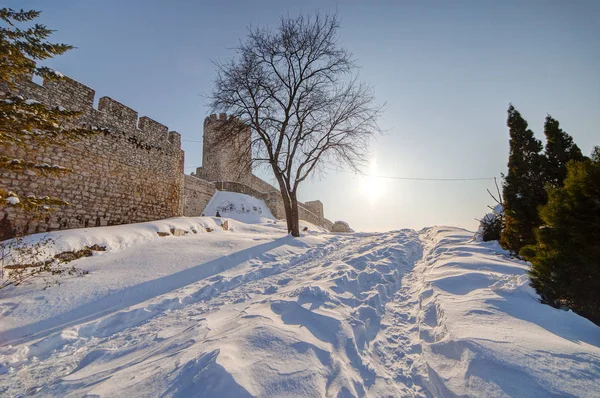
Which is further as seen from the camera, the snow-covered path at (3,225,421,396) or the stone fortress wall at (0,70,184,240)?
the stone fortress wall at (0,70,184,240)

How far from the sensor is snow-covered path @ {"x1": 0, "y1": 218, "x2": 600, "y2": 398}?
156cm

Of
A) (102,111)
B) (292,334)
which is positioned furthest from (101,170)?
(292,334)

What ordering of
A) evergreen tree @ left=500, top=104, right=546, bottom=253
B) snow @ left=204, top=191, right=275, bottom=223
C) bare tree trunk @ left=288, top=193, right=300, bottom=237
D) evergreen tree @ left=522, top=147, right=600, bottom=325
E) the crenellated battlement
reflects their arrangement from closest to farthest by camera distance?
evergreen tree @ left=522, top=147, right=600, bottom=325
evergreen tree @ left=500, top=104, right=546, bottom=253
the crenellated battlement
bare tree trunk @ left=288, top=193, right=300, bottom=237
snow @ left=204, top=191, right=275, bottom=223

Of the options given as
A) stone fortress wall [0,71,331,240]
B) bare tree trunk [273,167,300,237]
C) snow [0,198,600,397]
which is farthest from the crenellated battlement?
bare tree trunk [273,167,300,237]

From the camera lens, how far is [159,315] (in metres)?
3.01

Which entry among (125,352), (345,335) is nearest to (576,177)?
(345,335)

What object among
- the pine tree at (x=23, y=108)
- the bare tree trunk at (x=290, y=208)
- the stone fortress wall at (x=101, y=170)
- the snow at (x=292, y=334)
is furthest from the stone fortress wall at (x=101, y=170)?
the bare tree trunk at (x=290, y=208)

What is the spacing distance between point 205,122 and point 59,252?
19.2 m

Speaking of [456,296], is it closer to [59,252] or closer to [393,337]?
[393,337]

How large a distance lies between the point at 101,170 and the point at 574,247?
422 inches

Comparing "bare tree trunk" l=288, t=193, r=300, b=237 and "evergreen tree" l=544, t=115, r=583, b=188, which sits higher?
"evergreen tree" l=544, t=115, r=583, b=188

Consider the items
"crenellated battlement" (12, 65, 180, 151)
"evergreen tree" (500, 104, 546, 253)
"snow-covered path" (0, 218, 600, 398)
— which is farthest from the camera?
"crenellated battlement" (12, 65, 180, 151)

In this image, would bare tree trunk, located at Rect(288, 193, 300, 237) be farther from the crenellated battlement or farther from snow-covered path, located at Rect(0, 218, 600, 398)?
the crenellated battlement

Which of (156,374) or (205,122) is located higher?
(205,122)
